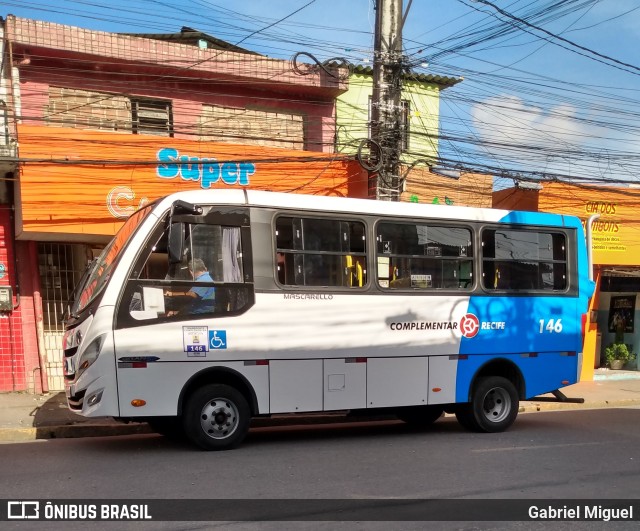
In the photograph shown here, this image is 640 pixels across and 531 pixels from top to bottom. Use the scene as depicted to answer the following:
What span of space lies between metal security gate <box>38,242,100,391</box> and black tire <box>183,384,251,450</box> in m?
6.01

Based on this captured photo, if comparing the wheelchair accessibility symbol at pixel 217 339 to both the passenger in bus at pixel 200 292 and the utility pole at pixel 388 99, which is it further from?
the utility pole at pixel 388 99

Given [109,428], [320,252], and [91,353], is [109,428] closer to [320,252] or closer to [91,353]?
[91,353]

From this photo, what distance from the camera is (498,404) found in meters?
10.2

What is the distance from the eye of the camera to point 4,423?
32.3ft

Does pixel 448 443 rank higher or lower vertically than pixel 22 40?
lower

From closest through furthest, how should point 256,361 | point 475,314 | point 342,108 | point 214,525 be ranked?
point 214,525 < point 256,361 < point 475,314 < point 342,108

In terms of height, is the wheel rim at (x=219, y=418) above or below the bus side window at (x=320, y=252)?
below

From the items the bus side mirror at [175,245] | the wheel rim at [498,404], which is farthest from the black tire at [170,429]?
the wheel rim at [498,404]

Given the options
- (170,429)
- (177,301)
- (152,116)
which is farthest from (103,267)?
(152,116)

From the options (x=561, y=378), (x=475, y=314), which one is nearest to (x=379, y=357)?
(x=475, y=314)

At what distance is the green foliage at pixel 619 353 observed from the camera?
61.8ft

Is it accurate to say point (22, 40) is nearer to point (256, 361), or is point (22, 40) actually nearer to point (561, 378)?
point (256, 361)

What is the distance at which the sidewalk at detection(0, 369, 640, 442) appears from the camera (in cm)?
955

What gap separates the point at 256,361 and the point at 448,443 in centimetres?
283
